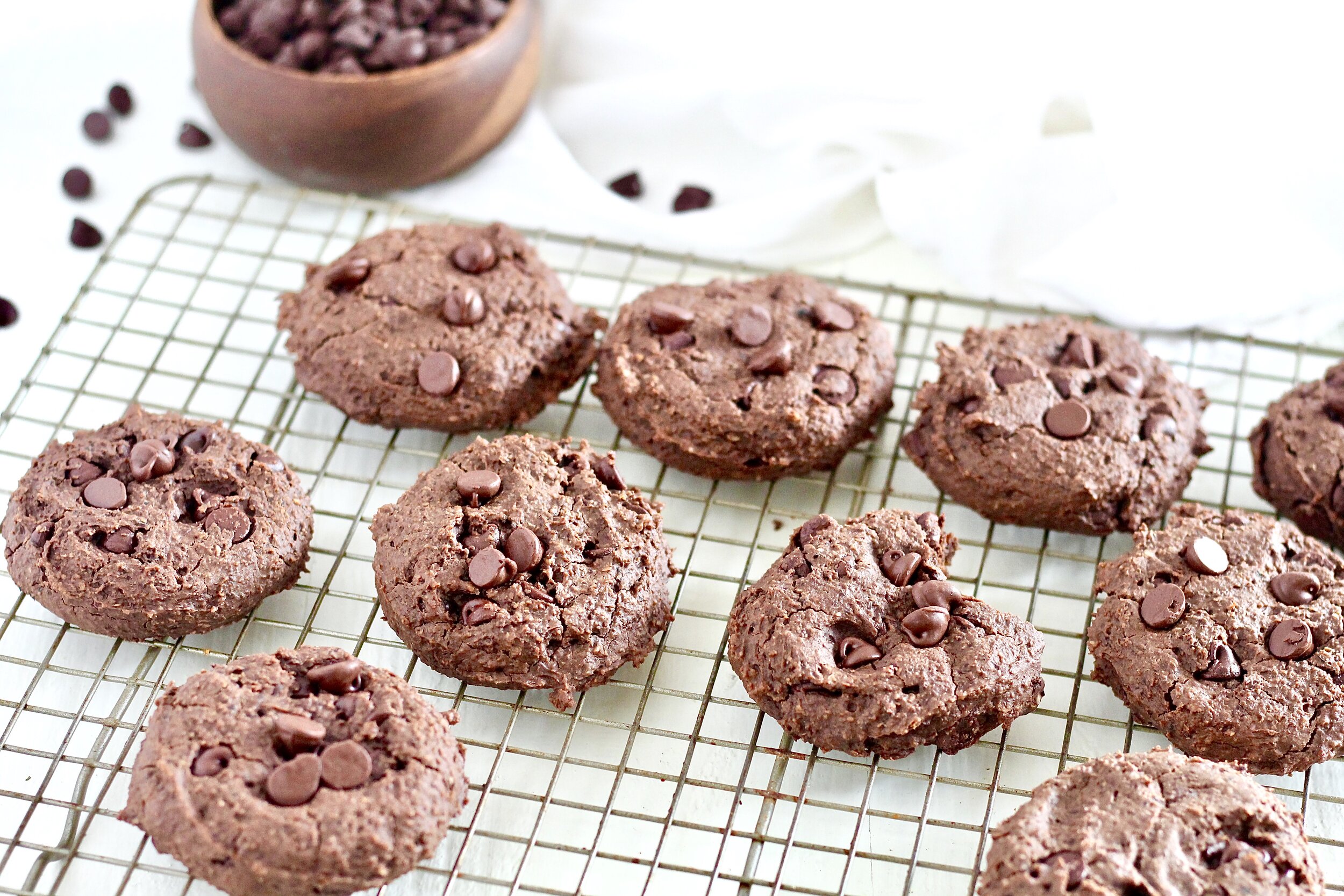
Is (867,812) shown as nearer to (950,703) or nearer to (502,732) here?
(950,703)

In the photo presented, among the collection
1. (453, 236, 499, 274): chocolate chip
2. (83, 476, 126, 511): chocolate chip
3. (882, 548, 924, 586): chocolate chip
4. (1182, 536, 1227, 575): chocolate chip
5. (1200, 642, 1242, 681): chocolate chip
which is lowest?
(1200, 642, 1242, 681): chocolate chip

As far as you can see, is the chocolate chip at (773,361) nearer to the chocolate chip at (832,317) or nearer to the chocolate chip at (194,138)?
the chocolate chip at (832,317)

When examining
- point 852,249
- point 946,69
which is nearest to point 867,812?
point 852,249

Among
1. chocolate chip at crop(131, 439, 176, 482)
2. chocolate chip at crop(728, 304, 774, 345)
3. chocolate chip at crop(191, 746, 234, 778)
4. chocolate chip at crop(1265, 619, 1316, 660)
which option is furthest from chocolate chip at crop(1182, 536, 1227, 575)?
chocolate chip at crop(131, 439, 176, 482)

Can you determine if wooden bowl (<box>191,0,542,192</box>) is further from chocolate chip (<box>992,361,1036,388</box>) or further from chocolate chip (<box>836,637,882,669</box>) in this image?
chocolate chip (<box>836,637,882,669</box>)

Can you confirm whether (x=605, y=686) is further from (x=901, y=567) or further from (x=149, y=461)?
(x=149, y=461)

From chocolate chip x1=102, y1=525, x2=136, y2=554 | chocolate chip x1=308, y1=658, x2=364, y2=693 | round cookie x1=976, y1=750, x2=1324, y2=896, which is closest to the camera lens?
round cookie x1=976, y1=750, x2=1324, y2=896

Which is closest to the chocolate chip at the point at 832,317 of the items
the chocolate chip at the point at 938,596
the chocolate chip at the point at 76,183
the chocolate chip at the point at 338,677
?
the chocolate chip at the point at 938,596
